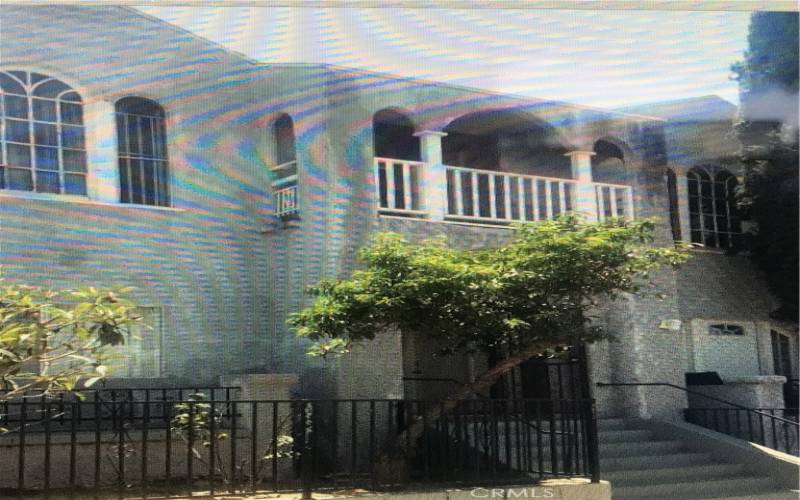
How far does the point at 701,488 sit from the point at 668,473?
37cm

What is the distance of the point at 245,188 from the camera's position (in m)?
11.2

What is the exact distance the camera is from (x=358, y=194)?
11.2 m

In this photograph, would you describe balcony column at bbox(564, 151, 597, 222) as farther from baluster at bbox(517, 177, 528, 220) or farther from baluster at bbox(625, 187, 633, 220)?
baluster at bbox(517, 177, 528, 220)

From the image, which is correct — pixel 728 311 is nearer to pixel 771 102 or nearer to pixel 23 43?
pixel 771 102

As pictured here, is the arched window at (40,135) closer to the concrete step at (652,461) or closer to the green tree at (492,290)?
the green tree at (492,290)

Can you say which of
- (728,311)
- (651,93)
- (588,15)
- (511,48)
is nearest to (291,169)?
(511,48)

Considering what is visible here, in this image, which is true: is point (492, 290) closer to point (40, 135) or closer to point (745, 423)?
point (40, 135)

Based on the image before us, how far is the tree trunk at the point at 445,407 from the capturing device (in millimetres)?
9297

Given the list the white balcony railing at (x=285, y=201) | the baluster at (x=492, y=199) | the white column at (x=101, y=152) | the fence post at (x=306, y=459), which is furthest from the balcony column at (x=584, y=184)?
the white column at (x=101, y=152)

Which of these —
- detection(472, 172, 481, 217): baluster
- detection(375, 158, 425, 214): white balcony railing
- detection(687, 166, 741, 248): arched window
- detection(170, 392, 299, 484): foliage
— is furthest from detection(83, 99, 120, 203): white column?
detection(687, 166, 741, 248): arched window

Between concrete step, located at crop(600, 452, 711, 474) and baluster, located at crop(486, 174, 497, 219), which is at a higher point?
baluster, located at crop(486, 174, 497, 219)

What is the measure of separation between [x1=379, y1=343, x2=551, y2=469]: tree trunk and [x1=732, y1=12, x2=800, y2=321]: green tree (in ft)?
19.2

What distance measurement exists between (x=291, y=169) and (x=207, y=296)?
1688mm

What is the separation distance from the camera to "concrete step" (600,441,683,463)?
455 inches
